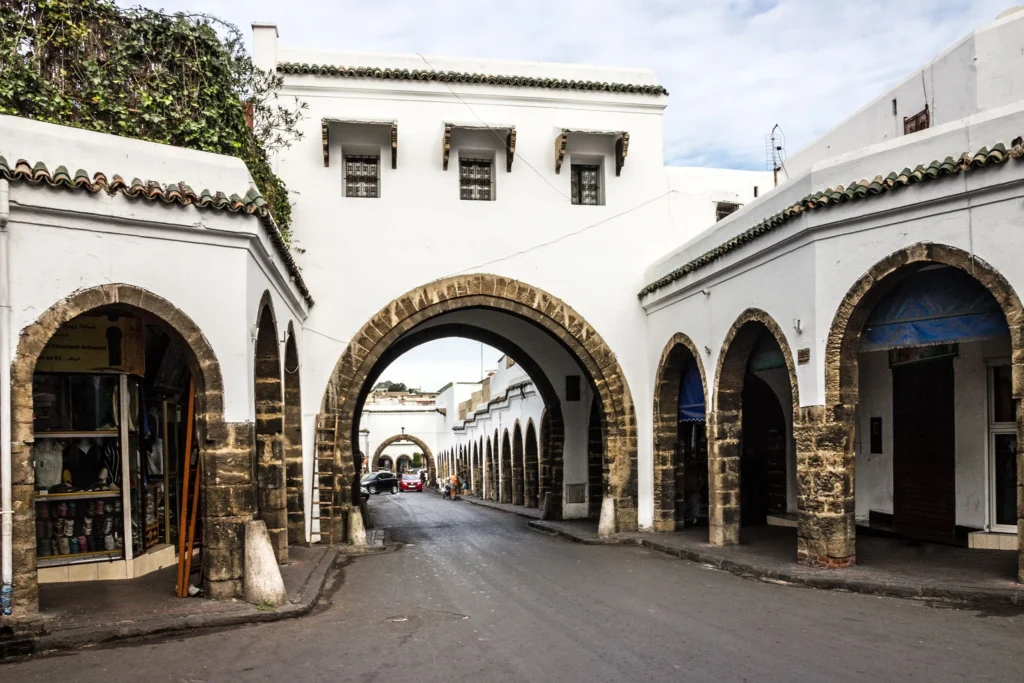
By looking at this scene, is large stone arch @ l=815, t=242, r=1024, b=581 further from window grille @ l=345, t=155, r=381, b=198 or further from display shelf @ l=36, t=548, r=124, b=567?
window grille @ l=345, t=155, r=381, b=198

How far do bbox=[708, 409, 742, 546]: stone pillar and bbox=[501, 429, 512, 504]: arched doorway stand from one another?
55.3ft

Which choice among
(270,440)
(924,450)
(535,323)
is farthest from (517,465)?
(270,440)

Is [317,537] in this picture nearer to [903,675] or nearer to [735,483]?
[735,483]

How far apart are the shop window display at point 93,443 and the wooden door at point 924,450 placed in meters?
9.66

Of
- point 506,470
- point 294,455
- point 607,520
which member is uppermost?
point 294,455

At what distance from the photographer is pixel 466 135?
15.5m

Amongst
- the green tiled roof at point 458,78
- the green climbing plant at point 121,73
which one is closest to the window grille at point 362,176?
the green tiled roof at point 458,78

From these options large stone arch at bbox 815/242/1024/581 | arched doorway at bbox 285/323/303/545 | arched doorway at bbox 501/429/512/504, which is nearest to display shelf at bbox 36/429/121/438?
arched doorway at bbox 285/323/303/545

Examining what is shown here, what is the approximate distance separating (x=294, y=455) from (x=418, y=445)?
3995 centimetres

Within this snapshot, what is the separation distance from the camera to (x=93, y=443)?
954cm

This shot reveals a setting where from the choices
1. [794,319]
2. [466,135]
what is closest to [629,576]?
[794,319]

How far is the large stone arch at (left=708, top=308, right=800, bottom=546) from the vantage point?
12.6 meters

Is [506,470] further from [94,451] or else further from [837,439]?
[94,451]

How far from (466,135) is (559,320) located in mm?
3558
